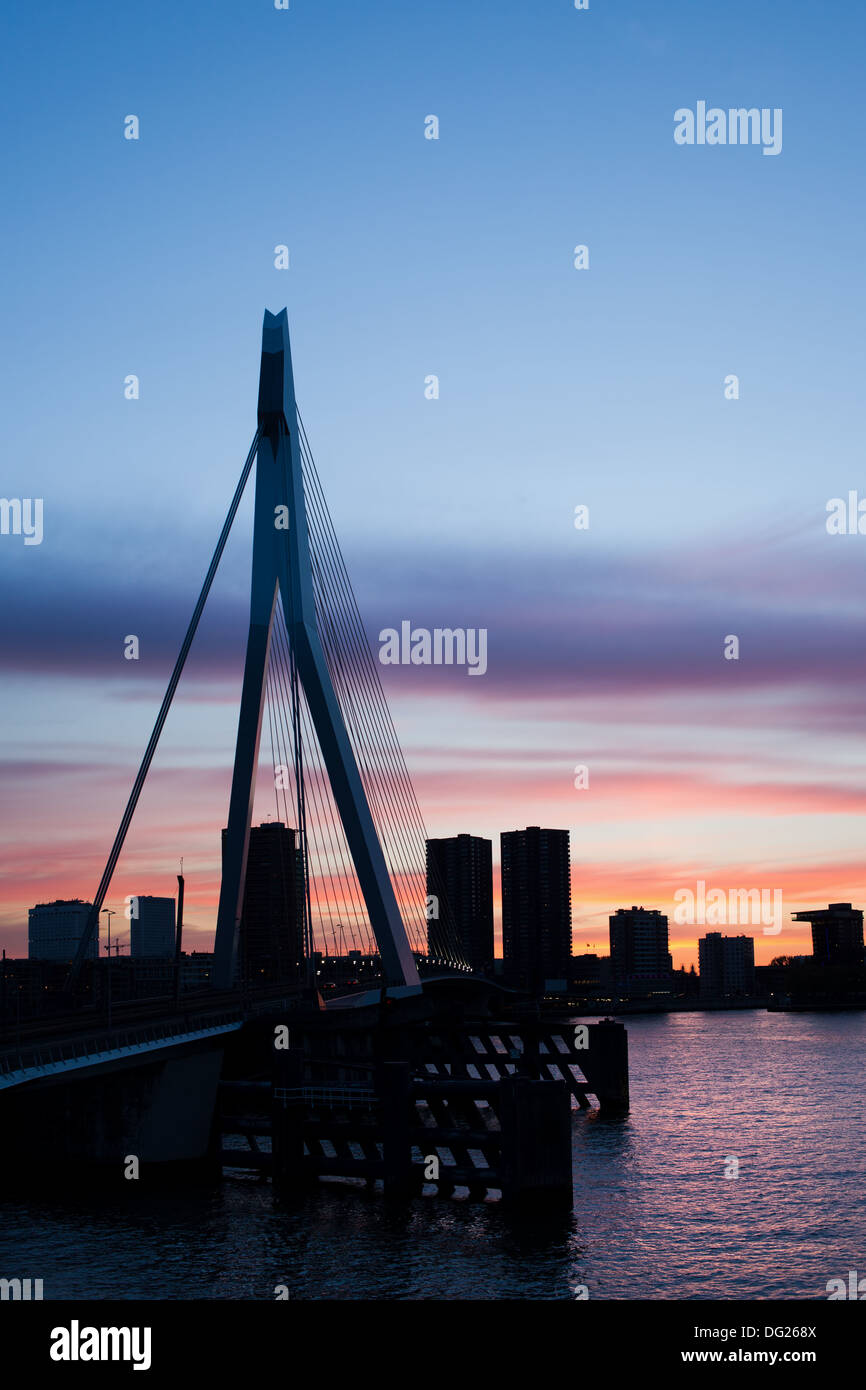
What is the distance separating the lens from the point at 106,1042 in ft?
106

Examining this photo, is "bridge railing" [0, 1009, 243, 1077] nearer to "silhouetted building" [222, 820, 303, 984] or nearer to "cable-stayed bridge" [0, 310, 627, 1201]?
"cable-stayed bridge" [0, 310, 627, 1201]

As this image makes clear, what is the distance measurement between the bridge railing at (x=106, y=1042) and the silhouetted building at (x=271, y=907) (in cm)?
7106

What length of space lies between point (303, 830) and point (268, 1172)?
12384mm

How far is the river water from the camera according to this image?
1006 inches

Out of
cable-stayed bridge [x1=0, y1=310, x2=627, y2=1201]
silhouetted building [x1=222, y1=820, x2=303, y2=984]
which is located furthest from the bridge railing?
silhouetted building [x1=222, y1=820, x2=303, y2=984]

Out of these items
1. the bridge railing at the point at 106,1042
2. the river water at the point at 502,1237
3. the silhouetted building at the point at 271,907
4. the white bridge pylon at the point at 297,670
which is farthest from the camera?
the silhouetted building at the point at 271,907

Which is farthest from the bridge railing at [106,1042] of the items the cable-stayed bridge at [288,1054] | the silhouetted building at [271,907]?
the silhouetted building at [271,907]

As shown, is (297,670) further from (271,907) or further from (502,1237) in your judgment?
(271,907)

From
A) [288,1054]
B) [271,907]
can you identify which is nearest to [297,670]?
[288,1054]

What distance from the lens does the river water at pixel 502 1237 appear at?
83.9 ft

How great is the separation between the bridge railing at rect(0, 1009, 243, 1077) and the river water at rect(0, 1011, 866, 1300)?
3.81m

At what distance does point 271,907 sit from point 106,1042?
101m

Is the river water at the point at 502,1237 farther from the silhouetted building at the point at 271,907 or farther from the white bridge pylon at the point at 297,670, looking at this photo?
the silhouetted building at the point at 271,907
